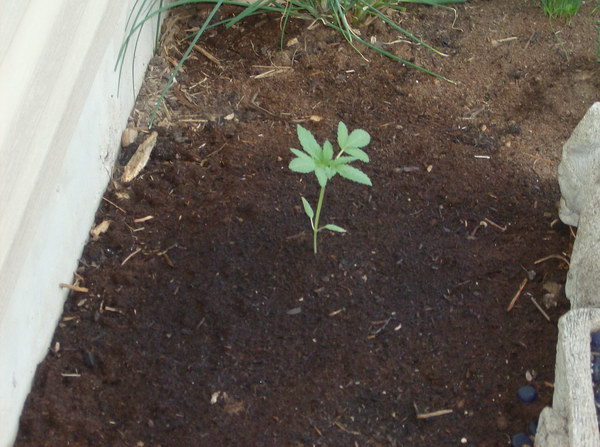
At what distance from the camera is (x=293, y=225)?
2385mm

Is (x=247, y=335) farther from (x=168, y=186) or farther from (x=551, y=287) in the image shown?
(x=551, y=287)

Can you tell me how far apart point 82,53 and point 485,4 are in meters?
1.82

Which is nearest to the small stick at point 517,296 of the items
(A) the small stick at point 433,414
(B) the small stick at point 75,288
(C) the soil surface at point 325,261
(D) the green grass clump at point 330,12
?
(C) the soil surface at point 325,261

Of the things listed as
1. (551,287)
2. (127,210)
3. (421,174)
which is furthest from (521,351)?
(127,210)

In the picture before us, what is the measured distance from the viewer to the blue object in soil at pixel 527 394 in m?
2.04

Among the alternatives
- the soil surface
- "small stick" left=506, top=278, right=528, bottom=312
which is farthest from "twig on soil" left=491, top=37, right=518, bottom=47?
"small stick" left=506, top=278, right=528, bottom=312

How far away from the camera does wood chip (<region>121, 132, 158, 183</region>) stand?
2.53 metres

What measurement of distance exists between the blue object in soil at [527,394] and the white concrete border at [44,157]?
1.23 m

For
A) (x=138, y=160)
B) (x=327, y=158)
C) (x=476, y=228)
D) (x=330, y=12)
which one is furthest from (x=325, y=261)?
(x=330, y=12)

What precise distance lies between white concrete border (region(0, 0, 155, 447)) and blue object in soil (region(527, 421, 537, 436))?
124 cm

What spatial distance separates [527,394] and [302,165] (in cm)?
81

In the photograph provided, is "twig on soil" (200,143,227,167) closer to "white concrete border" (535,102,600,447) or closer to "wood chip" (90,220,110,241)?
"wood chip" (90,220,110,241)

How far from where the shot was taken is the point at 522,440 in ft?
6.40

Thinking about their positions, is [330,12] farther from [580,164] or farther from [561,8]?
[580,164]
